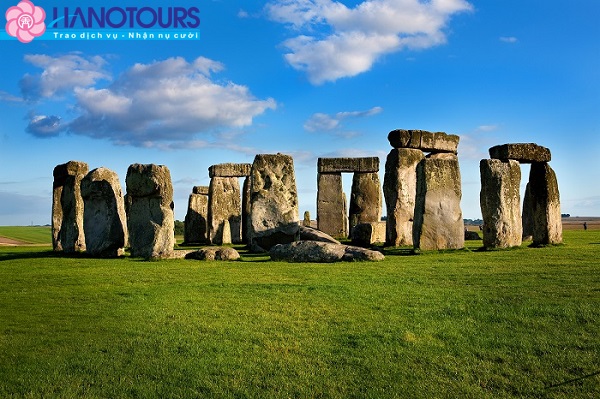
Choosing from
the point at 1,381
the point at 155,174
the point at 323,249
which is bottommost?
the point at 1,381

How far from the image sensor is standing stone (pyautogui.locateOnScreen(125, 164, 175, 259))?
1424 cm

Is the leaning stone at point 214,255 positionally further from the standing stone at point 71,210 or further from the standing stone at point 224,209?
the standing stone at point 224,209

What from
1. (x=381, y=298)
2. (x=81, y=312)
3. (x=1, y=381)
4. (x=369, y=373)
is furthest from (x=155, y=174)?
(x=369, y=373)

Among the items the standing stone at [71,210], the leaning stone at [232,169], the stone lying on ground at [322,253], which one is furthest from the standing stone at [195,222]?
the stone lying on ground at [322,253]

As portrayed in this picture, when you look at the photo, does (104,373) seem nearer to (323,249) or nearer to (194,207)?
(323,249)

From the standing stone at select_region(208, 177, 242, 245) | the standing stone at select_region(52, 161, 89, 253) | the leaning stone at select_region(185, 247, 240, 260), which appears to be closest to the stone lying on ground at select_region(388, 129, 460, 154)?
the leaning stone at select_region(185, 247, 240, 260)

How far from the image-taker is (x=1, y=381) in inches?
202

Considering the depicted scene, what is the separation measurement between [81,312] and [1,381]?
7.95 ft

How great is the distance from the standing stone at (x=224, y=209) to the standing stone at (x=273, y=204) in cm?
707

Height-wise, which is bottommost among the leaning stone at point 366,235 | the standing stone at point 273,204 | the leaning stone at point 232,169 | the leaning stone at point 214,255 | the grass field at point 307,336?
the grass field at point 307,336

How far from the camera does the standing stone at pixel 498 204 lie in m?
15.0

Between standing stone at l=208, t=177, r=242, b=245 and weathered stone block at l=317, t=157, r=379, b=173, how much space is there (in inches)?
164

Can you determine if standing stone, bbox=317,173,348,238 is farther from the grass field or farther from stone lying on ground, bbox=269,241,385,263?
the grass field

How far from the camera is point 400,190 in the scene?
61.9 ft
